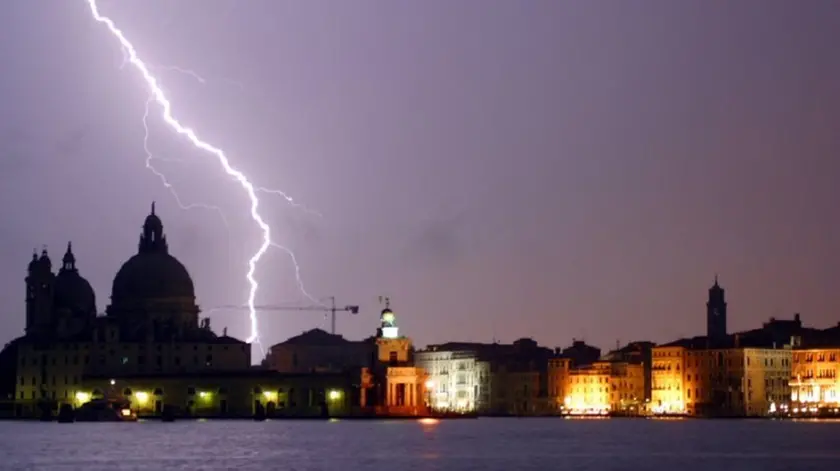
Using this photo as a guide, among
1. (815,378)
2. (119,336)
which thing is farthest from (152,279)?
(815,378)

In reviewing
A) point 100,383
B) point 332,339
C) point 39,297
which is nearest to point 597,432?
point 100,383

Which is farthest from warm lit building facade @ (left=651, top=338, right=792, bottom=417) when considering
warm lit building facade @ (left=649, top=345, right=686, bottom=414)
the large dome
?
the large dome

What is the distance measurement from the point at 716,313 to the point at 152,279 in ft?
178

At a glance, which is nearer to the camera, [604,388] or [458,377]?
[604,388]

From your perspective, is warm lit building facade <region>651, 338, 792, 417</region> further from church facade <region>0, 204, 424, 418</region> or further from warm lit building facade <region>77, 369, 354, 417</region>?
warm lit building facade <region>77, 369, 354, 417</region>

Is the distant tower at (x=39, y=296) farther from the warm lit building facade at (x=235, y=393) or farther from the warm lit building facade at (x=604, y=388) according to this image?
the warm lit building facade at (x=604, y=388)

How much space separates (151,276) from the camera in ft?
468

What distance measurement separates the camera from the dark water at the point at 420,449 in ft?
215

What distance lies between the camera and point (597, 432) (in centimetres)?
10494

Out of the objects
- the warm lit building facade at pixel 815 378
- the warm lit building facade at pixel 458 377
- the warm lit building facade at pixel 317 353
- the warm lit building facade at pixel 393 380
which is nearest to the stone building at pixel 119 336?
the warm lit building facade at pixel 393 380

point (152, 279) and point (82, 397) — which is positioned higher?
point (152, 279)

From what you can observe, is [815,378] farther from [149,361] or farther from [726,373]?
[149,361]

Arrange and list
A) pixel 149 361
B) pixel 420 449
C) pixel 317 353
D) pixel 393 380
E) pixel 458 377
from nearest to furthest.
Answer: pixel 420 449 < pixel 393 380 < pixel 149 361 < pixel 458 377 < pixel 317 353

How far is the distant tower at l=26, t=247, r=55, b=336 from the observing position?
5669 inches
